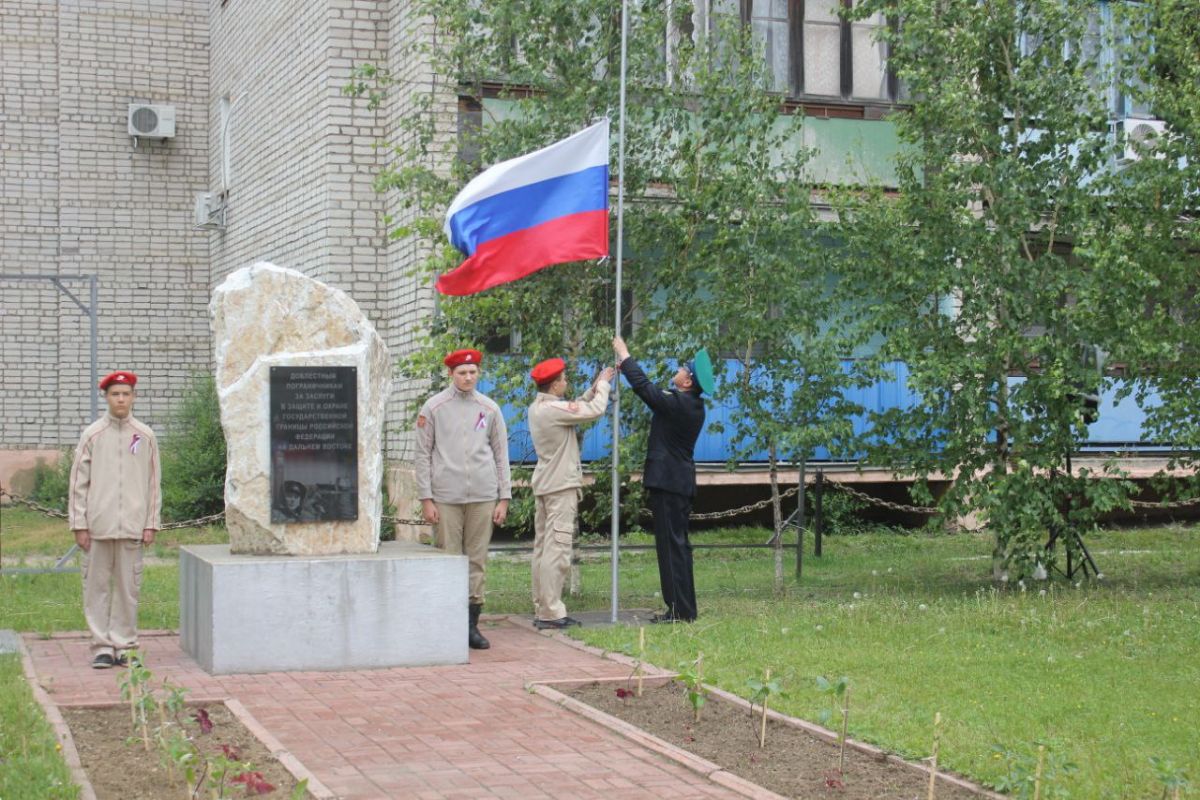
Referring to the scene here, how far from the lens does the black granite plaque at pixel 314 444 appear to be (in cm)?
1019

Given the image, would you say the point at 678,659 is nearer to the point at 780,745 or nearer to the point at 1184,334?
the point at 780,745

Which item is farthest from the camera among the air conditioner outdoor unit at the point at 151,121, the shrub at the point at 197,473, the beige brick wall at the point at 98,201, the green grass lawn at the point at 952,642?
the beige brick wall at the point at 98,201

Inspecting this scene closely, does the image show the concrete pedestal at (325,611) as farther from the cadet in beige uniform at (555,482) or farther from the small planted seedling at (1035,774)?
the small planted seedling at (1035,774)

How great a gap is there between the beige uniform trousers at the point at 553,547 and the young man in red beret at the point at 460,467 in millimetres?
501

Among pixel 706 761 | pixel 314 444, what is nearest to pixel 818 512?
pixel 314 444

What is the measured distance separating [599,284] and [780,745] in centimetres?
635

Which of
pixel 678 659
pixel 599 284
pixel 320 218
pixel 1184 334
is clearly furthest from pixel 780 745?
pixel 320 218

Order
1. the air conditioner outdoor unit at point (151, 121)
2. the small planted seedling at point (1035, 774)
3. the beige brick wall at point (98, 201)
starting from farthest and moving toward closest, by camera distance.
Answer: the beige brick wall at point (98, 201), the air conditioner outdoor unit at point (151, 121), the small planted seedling at point (1035, 774)

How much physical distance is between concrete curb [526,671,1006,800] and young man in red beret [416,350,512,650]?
211cm

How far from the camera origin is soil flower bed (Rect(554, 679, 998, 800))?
22.3 ft

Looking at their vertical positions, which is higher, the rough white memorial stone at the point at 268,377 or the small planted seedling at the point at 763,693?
the rough white memorial stone at the point at 268,377

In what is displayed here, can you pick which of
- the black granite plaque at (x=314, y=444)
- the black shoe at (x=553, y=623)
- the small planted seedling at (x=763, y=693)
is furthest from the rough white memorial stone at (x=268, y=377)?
the small planted seedling at (x=763, y=693)

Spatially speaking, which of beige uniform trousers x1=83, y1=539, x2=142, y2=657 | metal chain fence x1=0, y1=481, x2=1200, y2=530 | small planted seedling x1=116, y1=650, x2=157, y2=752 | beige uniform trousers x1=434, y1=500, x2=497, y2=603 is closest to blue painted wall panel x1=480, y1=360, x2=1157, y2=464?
metal chain fence x1=0, y1=481, x2=1200, y2=530

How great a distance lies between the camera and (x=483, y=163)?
43.4 ft
